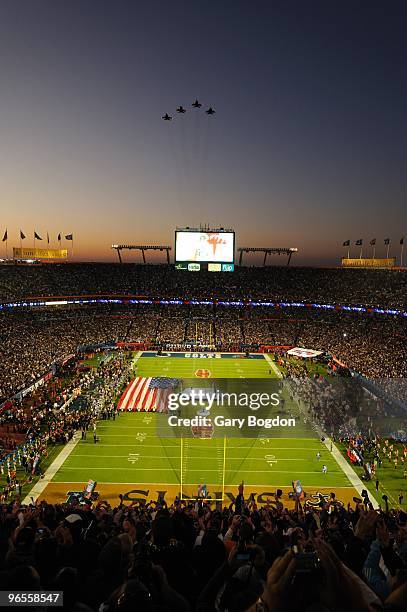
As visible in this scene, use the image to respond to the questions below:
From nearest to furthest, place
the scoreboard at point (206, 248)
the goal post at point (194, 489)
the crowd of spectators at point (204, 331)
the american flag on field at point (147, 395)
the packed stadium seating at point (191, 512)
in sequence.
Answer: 1. the packed stadium seating at point (191, 512)
2. the goal post at point (194, 489)
3. the american flag on field at point (147, 395)
4. the crowd of spectators at point (204, 331)
5. the scoreboard at point (206, 248)

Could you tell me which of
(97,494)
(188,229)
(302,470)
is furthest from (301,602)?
(188,229)

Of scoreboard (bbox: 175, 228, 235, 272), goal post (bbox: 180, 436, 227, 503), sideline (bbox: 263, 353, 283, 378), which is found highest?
scoreboard (bbox: 175, 228, 235, 272)

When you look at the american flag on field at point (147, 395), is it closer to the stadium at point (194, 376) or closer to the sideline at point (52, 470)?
the stadium at point (194, 376)

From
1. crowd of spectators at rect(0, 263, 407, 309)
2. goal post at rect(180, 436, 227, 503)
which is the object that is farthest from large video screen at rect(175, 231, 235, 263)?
goal post at rect(180, 436, 227, 503)

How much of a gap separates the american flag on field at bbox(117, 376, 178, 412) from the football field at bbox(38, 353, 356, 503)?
2.34ft

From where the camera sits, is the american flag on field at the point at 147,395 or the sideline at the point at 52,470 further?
the american flag on field at the point at 147,395

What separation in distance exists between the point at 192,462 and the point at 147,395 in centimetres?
964

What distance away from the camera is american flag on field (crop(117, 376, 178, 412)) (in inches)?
1080

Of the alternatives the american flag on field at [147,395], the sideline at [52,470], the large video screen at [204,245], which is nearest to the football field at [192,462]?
the sideline at [52,470]

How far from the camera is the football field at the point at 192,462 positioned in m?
17.7

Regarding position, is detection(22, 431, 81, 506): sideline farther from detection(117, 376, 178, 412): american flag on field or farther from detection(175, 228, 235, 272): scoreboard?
detection(175, 228, 235, 272): scoreboard

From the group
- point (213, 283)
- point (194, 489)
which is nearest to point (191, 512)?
point (194, 489)

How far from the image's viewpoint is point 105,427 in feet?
80.5

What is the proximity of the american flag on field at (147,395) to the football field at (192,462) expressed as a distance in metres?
0.71
